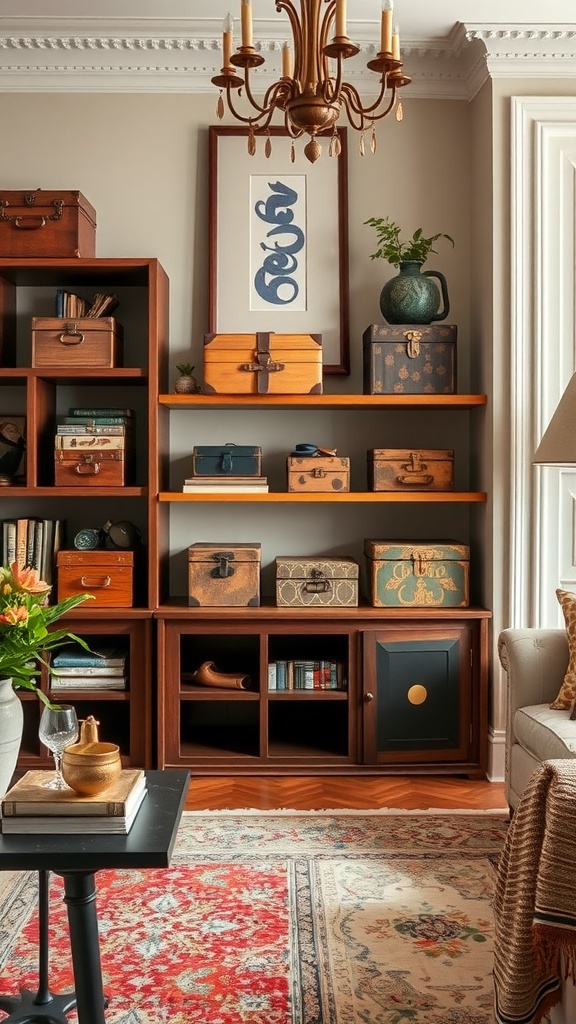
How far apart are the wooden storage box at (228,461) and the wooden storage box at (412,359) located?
0.56 meters

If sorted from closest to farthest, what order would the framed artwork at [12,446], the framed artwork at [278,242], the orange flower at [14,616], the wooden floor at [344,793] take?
the orange flower at [14,616] < the wooden floor at [344,793] < the framed artwork at [12,446] < the framed artwork at [278,242]

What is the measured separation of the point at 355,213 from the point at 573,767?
289 cm

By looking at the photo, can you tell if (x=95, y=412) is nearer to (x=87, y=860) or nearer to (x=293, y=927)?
(x=293, y=927)

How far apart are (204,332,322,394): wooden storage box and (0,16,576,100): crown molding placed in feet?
3.98

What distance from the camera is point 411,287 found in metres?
3.85

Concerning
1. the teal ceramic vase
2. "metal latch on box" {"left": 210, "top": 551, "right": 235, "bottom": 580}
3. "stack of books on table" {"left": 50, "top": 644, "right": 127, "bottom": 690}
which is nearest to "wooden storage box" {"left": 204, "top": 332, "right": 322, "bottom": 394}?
the teal ceramic vase

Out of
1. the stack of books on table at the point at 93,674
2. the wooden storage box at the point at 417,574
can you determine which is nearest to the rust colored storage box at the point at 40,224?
the stack of books on table at the point at 93,674

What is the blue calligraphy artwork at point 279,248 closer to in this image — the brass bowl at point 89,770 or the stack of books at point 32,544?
the stack of books at point 32,544

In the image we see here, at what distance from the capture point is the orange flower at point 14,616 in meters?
2.01

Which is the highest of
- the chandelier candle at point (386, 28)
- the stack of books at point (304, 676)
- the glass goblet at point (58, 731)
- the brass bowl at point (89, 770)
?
the chandelier candle at point (386, 28)

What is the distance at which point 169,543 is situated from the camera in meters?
4.20

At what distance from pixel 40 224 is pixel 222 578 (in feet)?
5.26

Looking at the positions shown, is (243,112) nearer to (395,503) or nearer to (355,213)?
(355,213)

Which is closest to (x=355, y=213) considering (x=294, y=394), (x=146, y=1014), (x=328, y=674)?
(x=294, y=394)
